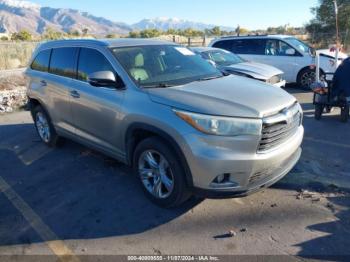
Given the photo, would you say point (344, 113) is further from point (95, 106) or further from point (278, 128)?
point (95, 106)

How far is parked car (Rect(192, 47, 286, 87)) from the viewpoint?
340 inches

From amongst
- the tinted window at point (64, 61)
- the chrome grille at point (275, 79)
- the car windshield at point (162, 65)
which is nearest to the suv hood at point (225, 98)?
the car windshield at point (162, 65)

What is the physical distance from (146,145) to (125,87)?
733 mm

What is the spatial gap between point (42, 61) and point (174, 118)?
11.3ft

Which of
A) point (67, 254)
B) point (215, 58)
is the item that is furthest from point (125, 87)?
point (215, 58)

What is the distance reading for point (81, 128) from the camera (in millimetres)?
4773

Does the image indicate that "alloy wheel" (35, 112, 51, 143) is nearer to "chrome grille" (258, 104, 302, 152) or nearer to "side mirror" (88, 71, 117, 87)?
"side mirror" (88, 71, 117, 87)

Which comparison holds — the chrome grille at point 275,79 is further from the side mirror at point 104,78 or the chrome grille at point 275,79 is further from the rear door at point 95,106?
the side mirror at point 104,78

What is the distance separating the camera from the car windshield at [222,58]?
31.8 feet

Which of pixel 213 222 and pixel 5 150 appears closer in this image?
pixel 213 222

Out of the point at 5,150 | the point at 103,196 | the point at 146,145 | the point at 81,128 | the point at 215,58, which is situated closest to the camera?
the point at 146,145

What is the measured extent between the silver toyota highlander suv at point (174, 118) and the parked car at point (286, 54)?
688 centimetres

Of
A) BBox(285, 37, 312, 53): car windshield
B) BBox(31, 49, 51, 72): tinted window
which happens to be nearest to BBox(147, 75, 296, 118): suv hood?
BBox(31, 49, 51, 72): tinted window

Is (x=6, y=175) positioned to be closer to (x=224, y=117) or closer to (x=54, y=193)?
(x=54, y=193)
